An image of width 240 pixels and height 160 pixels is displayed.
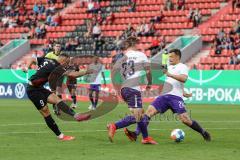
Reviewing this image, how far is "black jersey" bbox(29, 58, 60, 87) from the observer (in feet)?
51.1

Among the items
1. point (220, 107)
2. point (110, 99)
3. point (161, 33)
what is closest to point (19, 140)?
point (220, 107)

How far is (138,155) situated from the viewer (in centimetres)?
1236

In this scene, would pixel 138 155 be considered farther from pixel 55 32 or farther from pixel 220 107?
pixel 55 32

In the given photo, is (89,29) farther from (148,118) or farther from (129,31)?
(148,118)

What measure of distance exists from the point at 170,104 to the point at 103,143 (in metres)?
1.72

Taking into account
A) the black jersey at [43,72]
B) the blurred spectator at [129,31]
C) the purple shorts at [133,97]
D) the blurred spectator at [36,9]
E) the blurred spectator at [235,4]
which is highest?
the black jersey at [43,72]

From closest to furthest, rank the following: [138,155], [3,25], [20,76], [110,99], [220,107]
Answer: [138,155] < [220,107] < [110,99] < [20,76] < [3,25]

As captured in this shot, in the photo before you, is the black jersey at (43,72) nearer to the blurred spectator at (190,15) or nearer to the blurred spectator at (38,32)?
the blurred spectator at (190,15)

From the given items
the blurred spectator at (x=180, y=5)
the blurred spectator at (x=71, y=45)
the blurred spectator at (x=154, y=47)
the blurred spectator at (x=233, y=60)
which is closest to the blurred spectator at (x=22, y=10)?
the blurred spectator at (x=71, y=45)

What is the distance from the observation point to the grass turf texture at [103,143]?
1233 centimetres

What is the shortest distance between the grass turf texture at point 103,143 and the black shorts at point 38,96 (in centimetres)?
81

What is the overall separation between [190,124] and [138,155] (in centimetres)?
266

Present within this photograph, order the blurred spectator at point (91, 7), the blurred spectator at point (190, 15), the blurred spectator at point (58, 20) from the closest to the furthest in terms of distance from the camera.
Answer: the blurred spectator at point (190, 15) → the blurred spectator at point (91, 7) → the blurred spectator at point (58, 20)

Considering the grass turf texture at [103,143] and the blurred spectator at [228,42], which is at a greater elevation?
the grass turf texture at [103,143]
